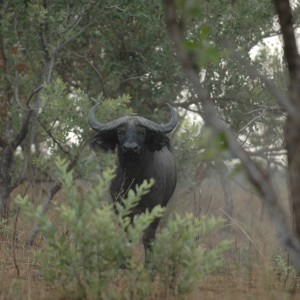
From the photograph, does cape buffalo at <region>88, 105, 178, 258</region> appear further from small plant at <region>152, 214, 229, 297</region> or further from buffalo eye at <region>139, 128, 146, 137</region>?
small plant at <region>152, 214, 229, 297</region>

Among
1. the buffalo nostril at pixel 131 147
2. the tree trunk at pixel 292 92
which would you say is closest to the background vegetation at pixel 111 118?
the tree trunk at pixel 292 92

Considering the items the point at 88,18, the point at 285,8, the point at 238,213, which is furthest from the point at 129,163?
the point at 238,213

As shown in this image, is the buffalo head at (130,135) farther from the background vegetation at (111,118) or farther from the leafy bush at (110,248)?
the leafy bush at (110,248)

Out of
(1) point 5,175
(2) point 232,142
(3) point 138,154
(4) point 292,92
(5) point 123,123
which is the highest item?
(5) point 123,123

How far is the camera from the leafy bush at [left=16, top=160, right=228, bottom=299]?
337 centimetres

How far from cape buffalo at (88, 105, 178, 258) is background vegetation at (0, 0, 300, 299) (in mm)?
378

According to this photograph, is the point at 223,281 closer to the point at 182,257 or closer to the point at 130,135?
the point at 182,257

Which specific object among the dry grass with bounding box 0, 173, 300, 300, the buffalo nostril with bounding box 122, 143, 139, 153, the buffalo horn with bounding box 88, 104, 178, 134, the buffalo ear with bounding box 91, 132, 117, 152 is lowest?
the dry grass with bounding box 0, 173, 300, 300

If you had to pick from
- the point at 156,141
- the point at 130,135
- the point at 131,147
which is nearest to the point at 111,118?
the point at 156,141

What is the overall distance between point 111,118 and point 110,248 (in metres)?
4.65

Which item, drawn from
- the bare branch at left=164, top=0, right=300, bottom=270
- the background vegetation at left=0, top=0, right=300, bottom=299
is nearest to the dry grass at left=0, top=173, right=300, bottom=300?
the background vegetation at left=0, top=0, right=300, bottom=299

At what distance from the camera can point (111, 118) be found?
317 inches

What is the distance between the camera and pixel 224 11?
9.34 meters

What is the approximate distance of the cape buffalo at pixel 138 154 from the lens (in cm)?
659
